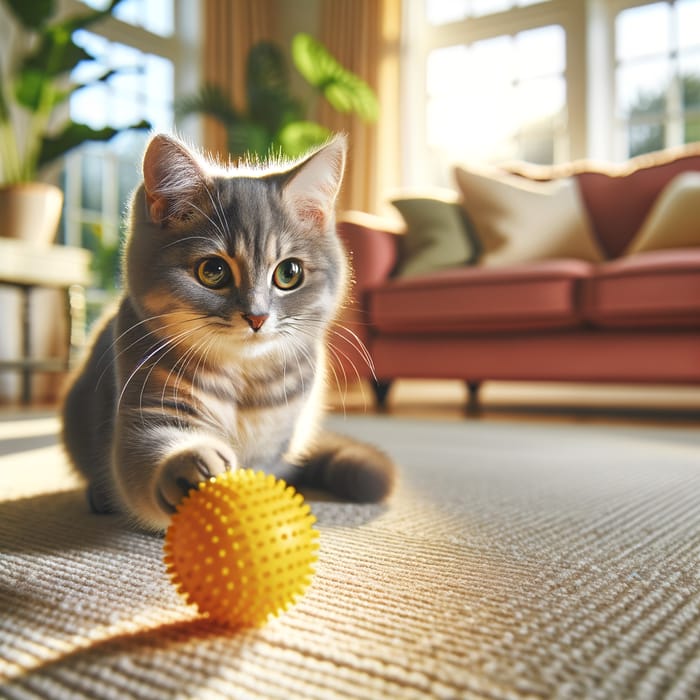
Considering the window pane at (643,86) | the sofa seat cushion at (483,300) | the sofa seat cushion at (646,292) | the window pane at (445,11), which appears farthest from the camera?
the window pane at (445,11)

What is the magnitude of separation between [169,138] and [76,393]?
0.43m

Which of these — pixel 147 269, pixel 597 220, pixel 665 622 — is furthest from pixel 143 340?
pixel 597 220

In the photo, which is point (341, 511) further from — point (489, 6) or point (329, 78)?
point (489, 6)

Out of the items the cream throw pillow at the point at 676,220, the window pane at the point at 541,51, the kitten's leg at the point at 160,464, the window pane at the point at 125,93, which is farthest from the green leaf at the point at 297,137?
the kitten's leg at the point at 160,464

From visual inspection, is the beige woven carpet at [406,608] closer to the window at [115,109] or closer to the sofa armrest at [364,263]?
the sofa armrest at [364,263]

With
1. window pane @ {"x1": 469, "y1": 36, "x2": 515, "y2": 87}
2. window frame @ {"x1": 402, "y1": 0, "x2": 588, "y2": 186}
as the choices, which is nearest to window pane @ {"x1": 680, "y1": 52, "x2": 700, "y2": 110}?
window frame @ {"x1": 402, "y1": 0, "x2": 588, "y2": 186}

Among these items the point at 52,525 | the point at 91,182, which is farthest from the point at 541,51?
the point at 52,525

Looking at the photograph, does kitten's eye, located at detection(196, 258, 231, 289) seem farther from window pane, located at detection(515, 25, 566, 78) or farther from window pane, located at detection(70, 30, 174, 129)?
window pane, located at detection(515, 25, 566, 78)

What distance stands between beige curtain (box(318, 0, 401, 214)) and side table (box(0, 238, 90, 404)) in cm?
196

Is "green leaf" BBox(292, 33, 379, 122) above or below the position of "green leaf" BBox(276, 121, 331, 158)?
above

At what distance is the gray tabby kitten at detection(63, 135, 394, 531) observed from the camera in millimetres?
778

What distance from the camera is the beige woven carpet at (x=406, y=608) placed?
1.53 feet

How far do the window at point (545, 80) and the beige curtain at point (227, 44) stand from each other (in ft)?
3.60

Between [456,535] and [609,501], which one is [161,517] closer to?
[456,535]
